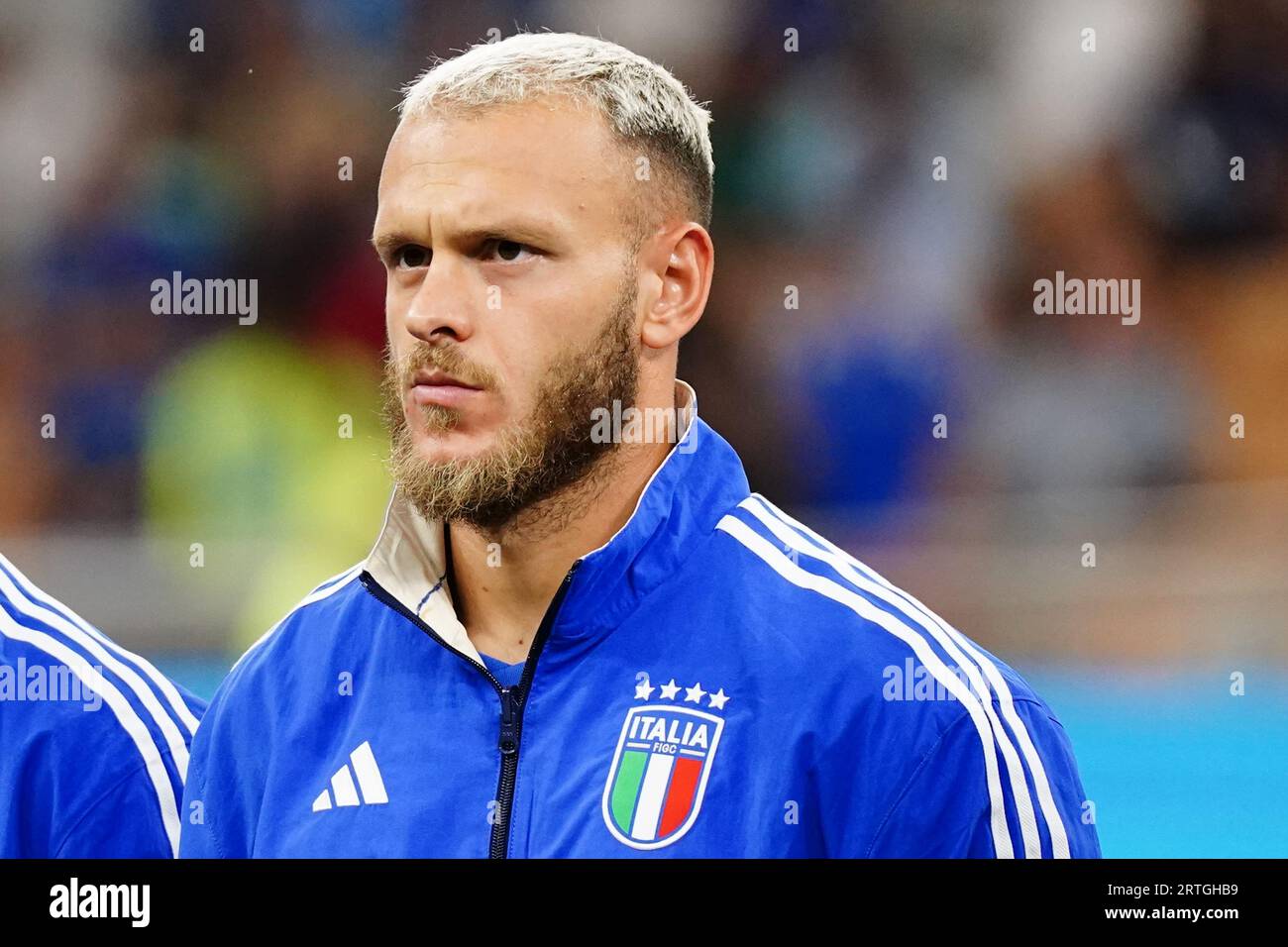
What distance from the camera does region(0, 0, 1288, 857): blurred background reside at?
13.7ft

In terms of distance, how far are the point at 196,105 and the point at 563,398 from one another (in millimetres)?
2783

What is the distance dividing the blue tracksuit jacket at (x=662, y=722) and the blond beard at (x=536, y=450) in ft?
0.39

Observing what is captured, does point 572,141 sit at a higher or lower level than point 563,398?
higher

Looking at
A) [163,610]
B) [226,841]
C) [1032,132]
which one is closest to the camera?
[226,841]

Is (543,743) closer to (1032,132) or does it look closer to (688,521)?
(688,521)

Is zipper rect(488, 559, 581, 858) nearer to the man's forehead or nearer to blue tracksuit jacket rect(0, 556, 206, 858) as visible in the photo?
the man's forehead

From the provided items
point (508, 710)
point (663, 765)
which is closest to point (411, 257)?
point (508, 710)

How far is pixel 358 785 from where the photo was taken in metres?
2.07

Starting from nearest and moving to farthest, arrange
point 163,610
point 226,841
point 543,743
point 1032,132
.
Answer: point 543,743 < point 226,841 < point 1032,132 < point 163,610

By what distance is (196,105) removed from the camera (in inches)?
174

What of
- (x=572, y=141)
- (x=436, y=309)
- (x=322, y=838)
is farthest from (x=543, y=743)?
(x=572, y=141)
